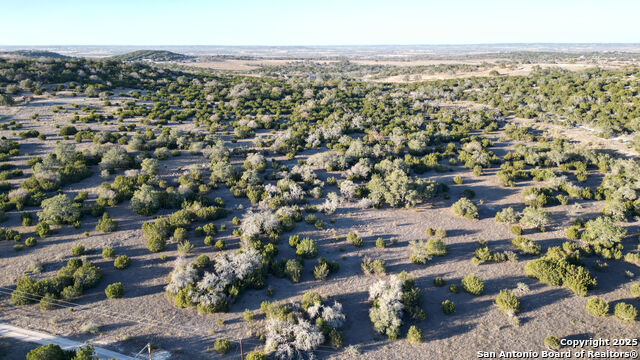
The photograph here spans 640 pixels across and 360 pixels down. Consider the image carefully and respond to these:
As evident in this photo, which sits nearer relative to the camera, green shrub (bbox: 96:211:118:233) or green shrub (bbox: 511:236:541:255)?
green shrub (bbox: 511:236:541:255)

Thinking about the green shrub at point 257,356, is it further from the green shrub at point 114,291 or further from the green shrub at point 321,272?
the green shrub at point 114,291

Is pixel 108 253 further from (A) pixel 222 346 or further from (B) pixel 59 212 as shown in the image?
(A) pixel 222 346

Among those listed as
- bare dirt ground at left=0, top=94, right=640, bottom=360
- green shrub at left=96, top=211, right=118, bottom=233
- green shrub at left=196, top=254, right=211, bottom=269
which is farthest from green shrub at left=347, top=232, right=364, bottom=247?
green shrub at left=96, top=211, right=118, bottom=233

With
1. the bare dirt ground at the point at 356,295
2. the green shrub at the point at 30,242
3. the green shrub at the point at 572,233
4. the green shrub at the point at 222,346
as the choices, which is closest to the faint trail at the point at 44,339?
the bare dirt ground at the point at 356,295

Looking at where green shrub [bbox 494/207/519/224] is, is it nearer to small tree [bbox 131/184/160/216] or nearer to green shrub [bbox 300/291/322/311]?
green shrub [bbox 300/291/322/311]

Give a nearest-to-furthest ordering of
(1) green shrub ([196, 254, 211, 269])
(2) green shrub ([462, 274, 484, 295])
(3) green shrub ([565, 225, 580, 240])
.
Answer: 1. (2) green shrub ([462, 274, 484, 295])
2. (1) green shrub ([196, 254, 211, 269])
3. (3) green shrub ([565, 225, 580, 240])

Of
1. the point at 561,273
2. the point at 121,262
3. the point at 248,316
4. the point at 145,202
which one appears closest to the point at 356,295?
the point at 248,316
